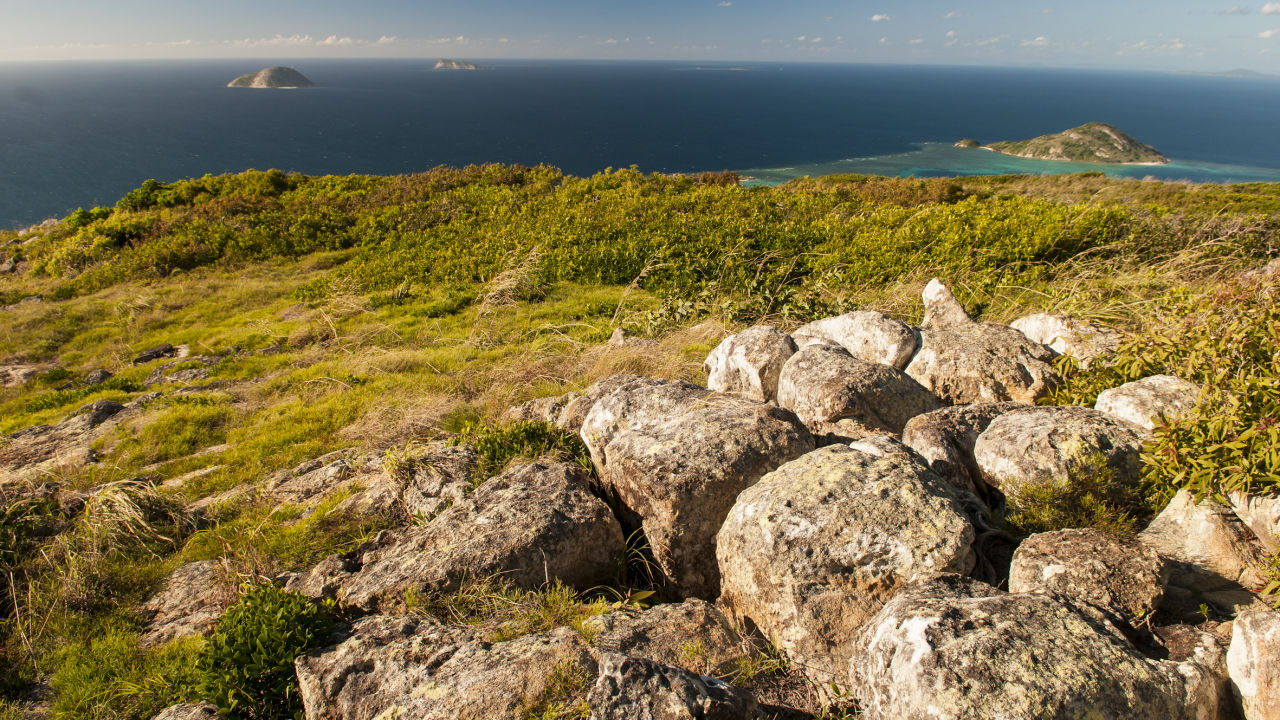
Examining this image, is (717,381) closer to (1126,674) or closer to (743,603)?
(743,603)

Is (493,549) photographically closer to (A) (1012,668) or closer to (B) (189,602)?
(B) (189,602)

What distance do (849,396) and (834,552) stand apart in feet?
6.76

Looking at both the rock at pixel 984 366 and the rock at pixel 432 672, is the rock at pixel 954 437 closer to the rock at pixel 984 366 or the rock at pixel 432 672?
the rock at pixel 984 366

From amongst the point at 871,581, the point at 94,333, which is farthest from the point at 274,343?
the point at 871,581

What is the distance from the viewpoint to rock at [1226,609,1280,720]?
262 centimetres

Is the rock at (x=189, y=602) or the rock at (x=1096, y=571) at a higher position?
the rock at (x=1096, y=571)

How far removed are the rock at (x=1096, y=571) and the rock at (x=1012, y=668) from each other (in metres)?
0.30

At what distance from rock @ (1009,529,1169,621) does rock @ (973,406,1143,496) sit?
60 cm

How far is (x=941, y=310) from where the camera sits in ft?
25.7

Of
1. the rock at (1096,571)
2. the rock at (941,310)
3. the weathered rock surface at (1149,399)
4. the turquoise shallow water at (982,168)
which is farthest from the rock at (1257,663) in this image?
the turquoise shallow water at (982,168)

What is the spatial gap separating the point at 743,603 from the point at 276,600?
10.1 ft

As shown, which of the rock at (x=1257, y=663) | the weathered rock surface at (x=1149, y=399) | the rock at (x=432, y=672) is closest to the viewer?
the rock at (x=1257, y=663)

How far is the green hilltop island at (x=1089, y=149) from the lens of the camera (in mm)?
72875

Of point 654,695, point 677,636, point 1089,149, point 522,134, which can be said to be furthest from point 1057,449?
point 522,134
